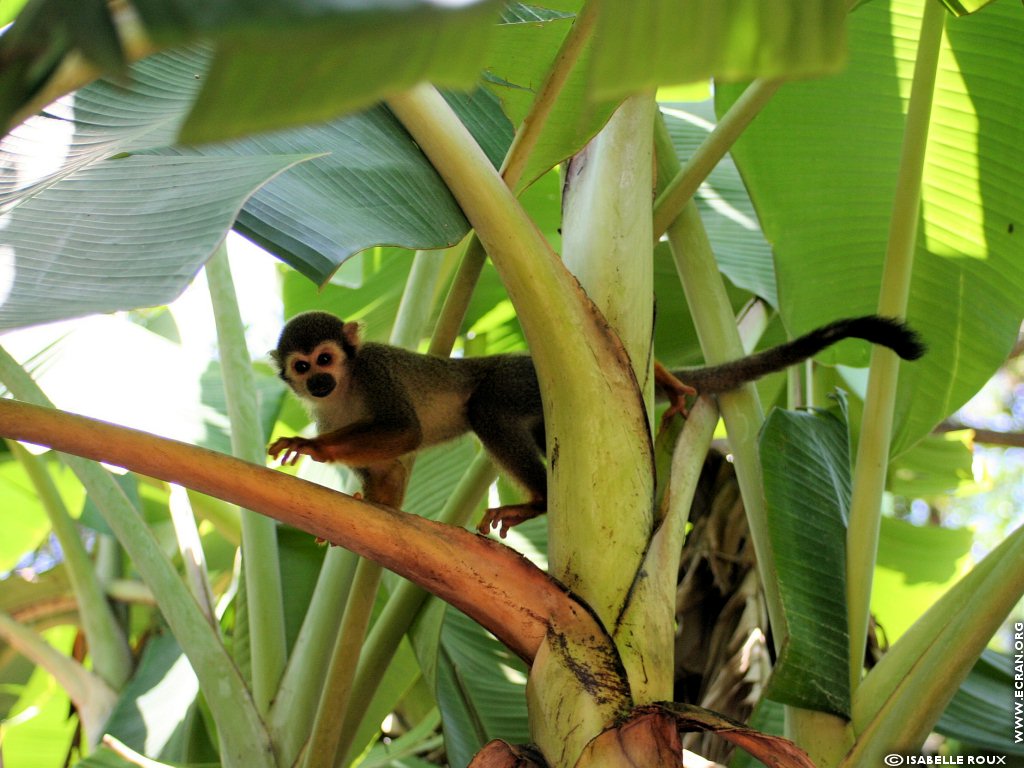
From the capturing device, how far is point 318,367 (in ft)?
10.7

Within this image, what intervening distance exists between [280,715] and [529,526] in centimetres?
126

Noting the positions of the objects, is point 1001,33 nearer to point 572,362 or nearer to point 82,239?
point 572,362

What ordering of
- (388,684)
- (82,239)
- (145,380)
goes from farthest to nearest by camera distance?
(145,380)
(388,684)
(82,239)

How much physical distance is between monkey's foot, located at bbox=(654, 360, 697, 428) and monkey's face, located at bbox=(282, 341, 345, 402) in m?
1.16

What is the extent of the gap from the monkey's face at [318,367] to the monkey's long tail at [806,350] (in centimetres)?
118

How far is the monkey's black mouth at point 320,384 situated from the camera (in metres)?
3.23

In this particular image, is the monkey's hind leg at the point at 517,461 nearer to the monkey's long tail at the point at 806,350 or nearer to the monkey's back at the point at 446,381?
the monkey's back at the point at 446,381

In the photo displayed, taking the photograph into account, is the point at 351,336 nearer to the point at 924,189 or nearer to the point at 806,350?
the point at 806,350

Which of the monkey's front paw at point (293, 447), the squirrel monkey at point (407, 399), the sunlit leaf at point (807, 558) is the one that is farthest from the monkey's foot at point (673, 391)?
the monkey's front paw at point (293, 447)

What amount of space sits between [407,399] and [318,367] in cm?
33

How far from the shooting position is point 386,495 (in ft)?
10.9

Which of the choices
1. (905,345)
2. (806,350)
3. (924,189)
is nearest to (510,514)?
(806,350)

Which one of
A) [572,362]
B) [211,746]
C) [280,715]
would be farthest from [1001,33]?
[211,746]

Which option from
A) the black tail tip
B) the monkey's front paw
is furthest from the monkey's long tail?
the monkey's front paw
